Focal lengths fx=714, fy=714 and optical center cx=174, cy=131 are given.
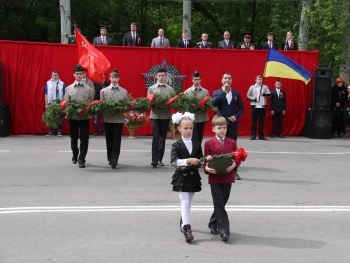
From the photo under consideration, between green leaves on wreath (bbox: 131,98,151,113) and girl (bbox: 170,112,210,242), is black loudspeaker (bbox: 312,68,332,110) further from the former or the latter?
girl (bbox: 170,112,210,242)

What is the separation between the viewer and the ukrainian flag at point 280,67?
19.3m

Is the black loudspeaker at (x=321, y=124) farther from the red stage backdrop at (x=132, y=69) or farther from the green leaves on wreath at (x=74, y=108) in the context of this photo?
the green leaves on wreath at (x=74, y=108)

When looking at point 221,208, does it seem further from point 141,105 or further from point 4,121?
point 4,121

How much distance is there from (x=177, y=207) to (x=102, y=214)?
1.18 m

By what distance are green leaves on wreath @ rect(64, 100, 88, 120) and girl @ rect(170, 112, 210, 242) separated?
574cm

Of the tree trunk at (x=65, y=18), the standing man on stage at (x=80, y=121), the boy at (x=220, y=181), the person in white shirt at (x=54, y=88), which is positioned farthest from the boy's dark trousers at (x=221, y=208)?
the tree trunk at (x=65, y=18)

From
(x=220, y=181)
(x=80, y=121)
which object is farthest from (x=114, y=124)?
(x=220, y=181)

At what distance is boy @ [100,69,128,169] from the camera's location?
47.2 ft

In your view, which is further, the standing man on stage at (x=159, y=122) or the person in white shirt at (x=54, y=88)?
the person in white shirt at (x=54, y=88)

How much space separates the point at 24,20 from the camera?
3381cm

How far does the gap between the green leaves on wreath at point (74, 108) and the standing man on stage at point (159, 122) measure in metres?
1.50

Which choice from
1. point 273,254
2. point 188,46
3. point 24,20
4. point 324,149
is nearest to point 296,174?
point 324,149

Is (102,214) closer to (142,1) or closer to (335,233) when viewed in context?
(335,233)

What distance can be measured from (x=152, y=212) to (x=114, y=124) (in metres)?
4.70
